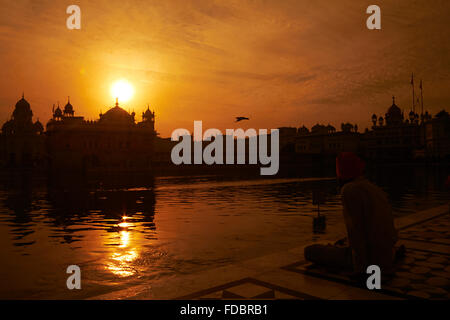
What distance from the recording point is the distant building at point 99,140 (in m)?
61.8

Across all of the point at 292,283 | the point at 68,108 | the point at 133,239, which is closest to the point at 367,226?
the point at 292,283

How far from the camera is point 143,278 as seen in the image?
14.4 ft

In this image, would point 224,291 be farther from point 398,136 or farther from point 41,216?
point 398,136

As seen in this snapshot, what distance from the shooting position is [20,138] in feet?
247

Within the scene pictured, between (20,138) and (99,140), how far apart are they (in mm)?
22951

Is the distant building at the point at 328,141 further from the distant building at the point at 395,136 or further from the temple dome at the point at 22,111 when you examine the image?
the temple dome at the point at 22,111

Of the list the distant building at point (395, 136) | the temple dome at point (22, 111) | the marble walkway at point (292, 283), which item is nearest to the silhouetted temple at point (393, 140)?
the distant building at point (395, 136)

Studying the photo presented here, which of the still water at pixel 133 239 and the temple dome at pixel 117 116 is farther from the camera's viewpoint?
the temple dome at pixel 117 116

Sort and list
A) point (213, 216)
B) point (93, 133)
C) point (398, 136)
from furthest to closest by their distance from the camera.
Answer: point (398, 136)
point (93, 133)
point (213, 216)

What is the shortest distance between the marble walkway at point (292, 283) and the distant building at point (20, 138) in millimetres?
78471

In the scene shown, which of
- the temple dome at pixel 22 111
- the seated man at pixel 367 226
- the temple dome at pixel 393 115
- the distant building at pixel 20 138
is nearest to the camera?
the seated man at pixel 367 226
